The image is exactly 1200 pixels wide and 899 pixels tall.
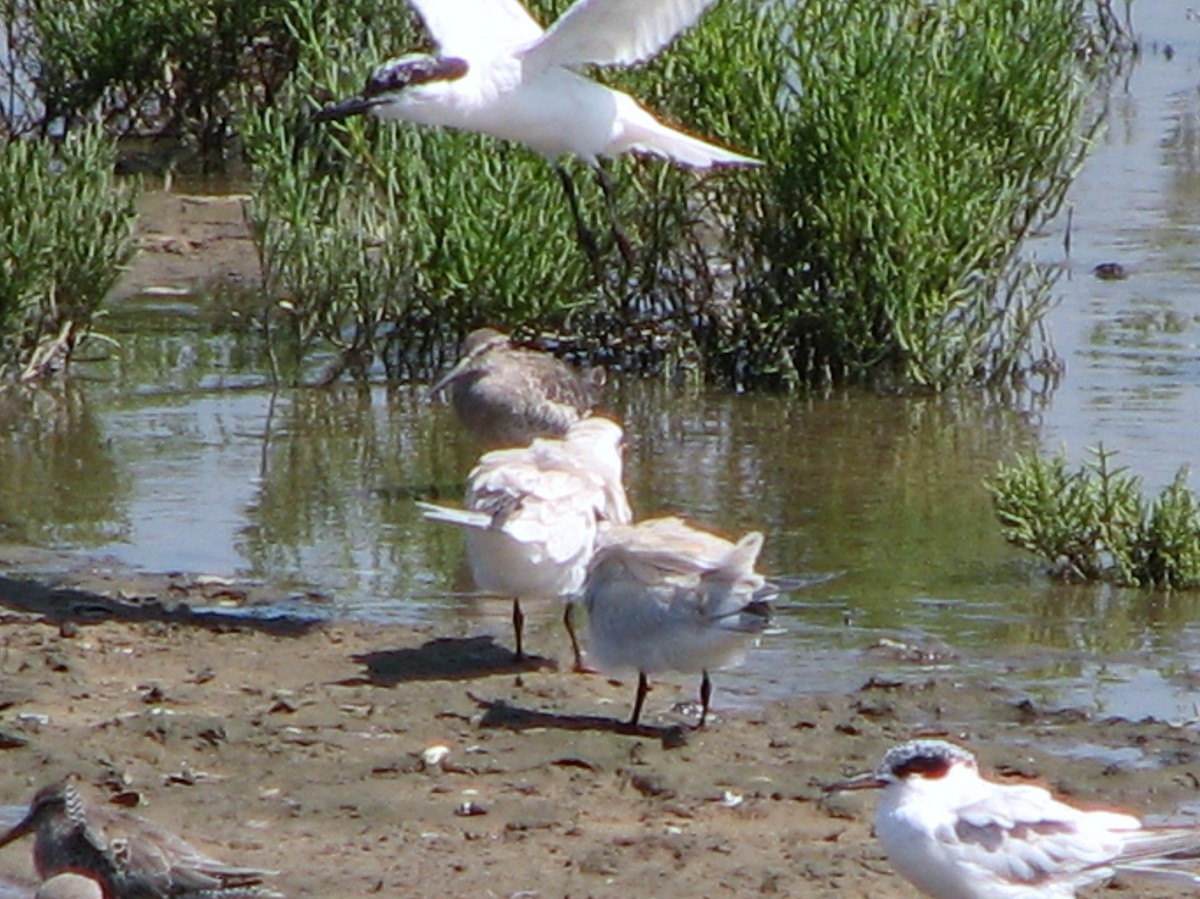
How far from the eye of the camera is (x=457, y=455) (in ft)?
35.3

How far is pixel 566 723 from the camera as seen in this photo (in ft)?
22.6

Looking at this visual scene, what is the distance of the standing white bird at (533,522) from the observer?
719 cm

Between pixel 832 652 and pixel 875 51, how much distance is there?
13.6 ft

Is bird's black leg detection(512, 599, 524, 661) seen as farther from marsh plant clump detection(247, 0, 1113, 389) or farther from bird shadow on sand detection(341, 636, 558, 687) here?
marsh plant clump detection(247, 0, 1113, 389)

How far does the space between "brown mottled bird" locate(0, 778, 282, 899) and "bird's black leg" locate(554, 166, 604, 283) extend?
19.9 ft

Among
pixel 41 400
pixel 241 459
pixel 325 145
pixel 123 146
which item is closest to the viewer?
pixel 241 459

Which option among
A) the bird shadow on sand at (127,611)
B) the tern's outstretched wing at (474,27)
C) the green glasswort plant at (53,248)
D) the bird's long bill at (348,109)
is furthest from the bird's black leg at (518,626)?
the green glasswort plant at (53,248)

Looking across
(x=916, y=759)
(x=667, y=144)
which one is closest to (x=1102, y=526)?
(x=667, y=144)

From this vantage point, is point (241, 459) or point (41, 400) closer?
point (241, 459)

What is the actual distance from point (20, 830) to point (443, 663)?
209 centimetres

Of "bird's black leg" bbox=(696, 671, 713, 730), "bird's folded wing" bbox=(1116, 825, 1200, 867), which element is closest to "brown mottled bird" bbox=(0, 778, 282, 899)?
"bird's black leg" bbox=(696, 671, 713, 730)

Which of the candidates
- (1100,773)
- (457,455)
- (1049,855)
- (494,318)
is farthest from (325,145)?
(1049,855)

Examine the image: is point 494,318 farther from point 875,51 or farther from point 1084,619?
point 1084,619

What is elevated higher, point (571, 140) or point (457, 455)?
point (571, 140)
